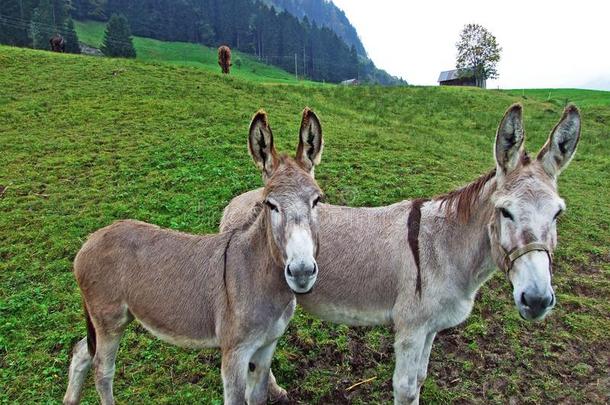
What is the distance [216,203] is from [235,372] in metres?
5.66

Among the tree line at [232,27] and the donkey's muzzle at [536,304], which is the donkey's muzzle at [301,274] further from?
the tree line at [232,27]

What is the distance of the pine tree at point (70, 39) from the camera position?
6247 centimetres

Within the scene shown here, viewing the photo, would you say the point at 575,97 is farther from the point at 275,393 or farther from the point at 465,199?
the point at 275,393

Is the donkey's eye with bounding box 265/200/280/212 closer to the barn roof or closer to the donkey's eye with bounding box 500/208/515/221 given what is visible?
the donkey's eye with bounding box 500/208/515/221

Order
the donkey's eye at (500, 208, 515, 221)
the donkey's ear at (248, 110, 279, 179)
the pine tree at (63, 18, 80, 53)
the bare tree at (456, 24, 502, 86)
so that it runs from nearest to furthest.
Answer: the donkey's eye at (500, 208, 515, 221) < the donkey's ear at (248, 110, 279, 179) < the bare tree at (456, 24, 502, 86) < the pine tree at (63, 18, 80, 53)

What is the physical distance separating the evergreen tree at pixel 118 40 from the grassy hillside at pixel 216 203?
48.8m

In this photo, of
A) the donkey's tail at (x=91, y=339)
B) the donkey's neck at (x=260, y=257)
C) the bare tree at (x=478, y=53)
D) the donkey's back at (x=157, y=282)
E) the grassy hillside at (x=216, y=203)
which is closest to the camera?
the donkey's neck at (x=260, y=257)

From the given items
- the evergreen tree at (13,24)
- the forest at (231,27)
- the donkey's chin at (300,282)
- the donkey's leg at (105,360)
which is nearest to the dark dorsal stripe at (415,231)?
→ the donkey's chin at (300,282)

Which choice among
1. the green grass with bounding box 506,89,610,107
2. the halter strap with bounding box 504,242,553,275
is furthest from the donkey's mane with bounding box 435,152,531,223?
the green grass with bounding box 506,89,610,107

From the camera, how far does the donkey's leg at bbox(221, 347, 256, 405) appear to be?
138 inches

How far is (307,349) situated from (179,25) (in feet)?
323

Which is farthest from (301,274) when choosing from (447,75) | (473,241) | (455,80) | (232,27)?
(232,27)

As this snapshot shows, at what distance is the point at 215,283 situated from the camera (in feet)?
12.8

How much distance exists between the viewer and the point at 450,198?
4.16 metres
